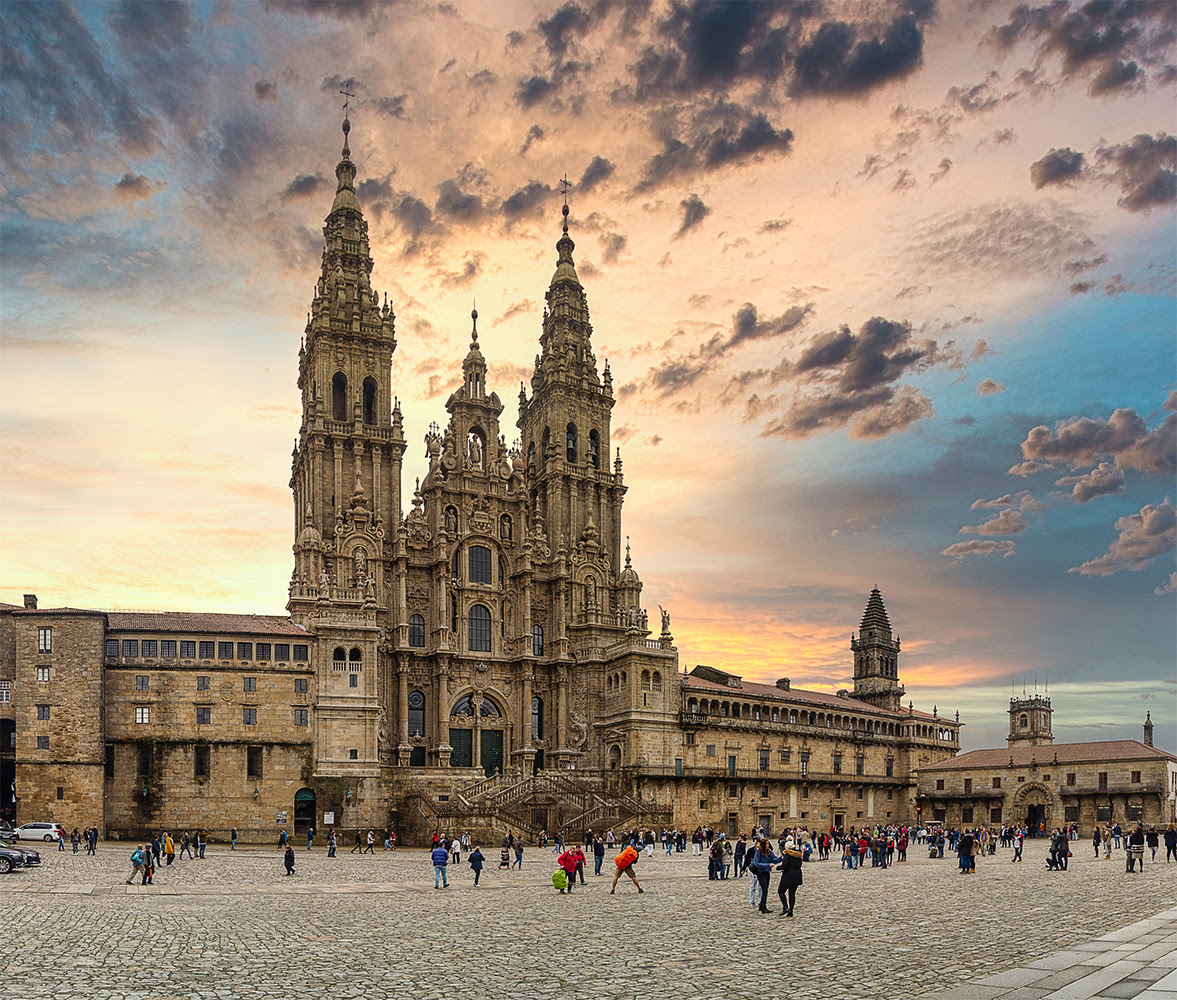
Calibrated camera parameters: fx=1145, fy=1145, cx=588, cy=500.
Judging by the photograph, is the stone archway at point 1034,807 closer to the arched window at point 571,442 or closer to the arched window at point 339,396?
the arched window at point 571,442

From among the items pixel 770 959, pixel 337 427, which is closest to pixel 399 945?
pixel 770 959

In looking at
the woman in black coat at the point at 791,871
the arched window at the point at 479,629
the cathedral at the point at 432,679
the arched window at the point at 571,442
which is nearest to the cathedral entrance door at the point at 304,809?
the cathedral at the point at 432,679

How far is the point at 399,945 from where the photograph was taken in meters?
25.0

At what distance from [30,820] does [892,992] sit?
192ft

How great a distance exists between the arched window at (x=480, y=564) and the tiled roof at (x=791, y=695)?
60.2 feet

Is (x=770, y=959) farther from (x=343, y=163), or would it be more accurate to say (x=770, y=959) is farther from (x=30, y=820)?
(x=343, y=163)

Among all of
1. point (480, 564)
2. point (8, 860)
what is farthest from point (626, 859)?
point (480, 564)

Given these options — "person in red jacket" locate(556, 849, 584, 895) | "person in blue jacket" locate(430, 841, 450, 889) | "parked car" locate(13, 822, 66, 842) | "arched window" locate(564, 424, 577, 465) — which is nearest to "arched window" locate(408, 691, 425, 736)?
"arched window" locate(564, 424, 577, 465)

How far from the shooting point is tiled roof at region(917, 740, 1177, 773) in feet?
305

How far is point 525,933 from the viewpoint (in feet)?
88.8

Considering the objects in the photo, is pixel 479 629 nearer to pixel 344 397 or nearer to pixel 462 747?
pixel 462 747

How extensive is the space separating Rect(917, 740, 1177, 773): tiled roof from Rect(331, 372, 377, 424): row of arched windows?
5980 centimetres

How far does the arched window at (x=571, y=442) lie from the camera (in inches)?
4054

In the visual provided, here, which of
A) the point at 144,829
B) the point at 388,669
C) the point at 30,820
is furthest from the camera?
the point at 388,669
